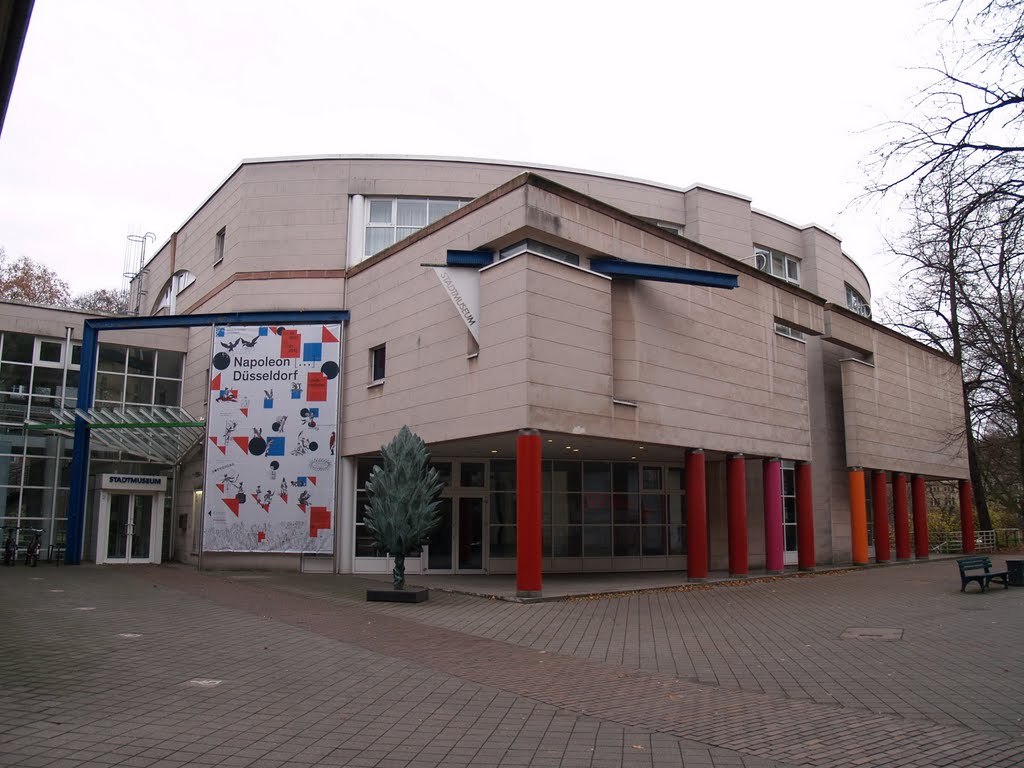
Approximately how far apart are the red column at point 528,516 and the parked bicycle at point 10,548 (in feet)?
54.6

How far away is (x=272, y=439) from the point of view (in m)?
22.6

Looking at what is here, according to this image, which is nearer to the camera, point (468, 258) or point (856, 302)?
point (468, 258)

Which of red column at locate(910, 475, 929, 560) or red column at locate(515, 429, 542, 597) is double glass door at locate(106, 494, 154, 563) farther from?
red column at locate(910, 475, 929, 560)

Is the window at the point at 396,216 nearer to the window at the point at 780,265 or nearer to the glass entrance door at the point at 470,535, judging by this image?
the glass entrance door at the point at 470,535

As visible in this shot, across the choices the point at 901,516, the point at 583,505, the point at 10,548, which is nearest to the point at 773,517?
A: the point at 583,505

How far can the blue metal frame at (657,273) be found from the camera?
61.4 feet

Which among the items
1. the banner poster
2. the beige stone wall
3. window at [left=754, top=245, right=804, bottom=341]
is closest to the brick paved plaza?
the banner poster

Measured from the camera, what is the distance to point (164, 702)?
744 centimetres

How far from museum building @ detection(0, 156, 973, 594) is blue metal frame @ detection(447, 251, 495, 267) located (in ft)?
0.16

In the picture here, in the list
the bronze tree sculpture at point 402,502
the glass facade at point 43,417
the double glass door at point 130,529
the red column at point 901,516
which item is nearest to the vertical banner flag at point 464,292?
the bronze tree sculpture at point 402,502

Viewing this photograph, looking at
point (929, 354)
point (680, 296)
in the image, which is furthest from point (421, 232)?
point (929, 354)

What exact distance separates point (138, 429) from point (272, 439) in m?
5.31

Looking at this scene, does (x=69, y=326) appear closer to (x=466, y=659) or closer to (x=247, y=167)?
(x=247, y=167)

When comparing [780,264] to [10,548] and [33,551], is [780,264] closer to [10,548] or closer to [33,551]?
[33,551]
